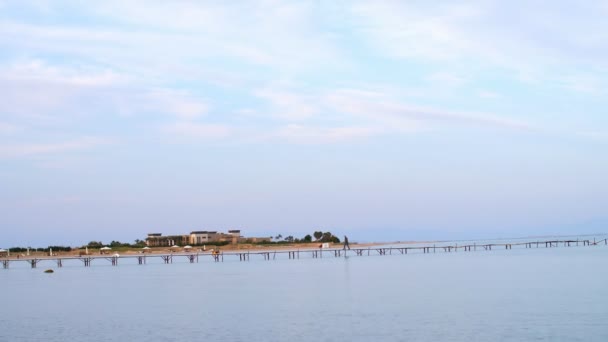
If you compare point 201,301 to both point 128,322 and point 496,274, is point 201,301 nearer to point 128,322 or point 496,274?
point 128,322

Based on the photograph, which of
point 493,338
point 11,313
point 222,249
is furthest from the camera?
point 222,249

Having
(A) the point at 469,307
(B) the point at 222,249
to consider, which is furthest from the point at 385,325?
(B) the point at 222,249

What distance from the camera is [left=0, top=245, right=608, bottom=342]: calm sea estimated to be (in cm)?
3409

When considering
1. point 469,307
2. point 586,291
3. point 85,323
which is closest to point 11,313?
point 85,323

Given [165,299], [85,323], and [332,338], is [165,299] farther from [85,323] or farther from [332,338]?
[332,338]

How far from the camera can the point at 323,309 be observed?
141ft

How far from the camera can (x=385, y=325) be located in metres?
35.9

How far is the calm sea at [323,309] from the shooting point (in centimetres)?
3409

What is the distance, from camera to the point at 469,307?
42.2m

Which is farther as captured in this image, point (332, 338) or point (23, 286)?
point (23, 286)

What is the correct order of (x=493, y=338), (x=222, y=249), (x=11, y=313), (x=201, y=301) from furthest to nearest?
(x=222, y=249), (x=201, y=301), (x=11, y=313), (x=493, y=338)

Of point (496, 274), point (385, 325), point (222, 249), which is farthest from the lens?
point (222, 249)

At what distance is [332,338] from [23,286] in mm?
45203

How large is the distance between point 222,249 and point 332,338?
126323mm
